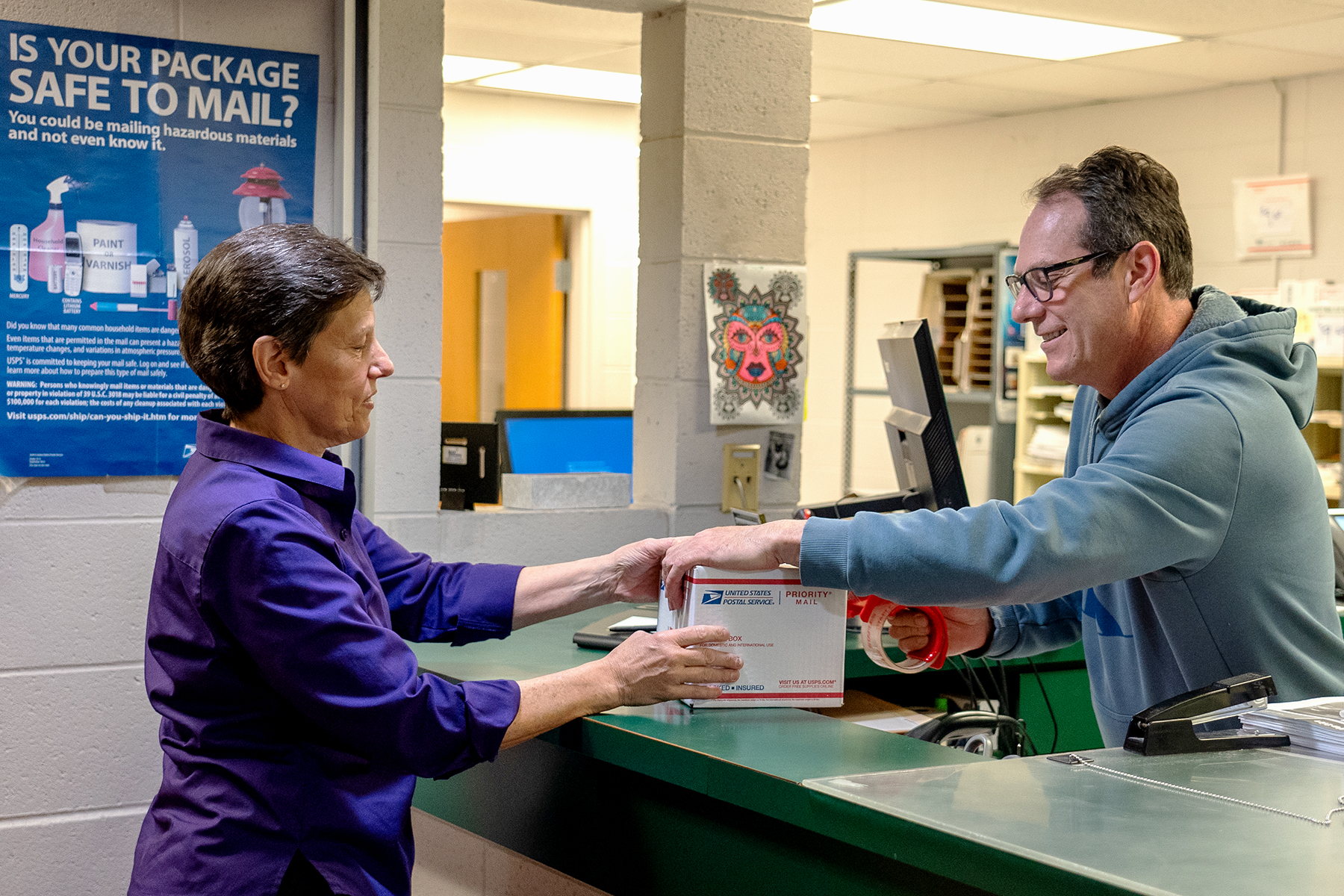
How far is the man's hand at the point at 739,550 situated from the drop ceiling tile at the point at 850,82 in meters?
3.97

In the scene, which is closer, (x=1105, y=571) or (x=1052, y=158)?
(x=1105, y=571)

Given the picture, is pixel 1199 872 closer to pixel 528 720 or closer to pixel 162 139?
pixel 528 720

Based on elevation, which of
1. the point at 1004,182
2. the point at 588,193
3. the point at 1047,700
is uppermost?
the point at 1004,182

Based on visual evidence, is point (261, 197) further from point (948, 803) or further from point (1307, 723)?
point (1307, 723)

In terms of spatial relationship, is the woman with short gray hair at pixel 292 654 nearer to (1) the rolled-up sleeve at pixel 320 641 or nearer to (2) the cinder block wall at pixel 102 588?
(1) the rolled-up sleeve at pixel 320 641

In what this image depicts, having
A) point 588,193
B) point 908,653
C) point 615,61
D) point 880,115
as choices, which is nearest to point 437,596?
point 908,653

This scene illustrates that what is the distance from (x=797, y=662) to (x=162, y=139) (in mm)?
1482

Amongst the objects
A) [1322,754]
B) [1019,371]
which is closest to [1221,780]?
[1322,754]

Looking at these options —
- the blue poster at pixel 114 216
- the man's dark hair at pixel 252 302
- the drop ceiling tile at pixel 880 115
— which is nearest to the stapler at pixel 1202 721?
the man's dark hair at pixel 252 302

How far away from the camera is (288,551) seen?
145 centimetres

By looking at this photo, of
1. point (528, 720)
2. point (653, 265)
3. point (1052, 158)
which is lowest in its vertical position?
point (528, 720)

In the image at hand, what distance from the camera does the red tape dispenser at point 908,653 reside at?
190 centimetres

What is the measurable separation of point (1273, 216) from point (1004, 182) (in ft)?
4.66

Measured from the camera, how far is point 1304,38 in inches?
185
